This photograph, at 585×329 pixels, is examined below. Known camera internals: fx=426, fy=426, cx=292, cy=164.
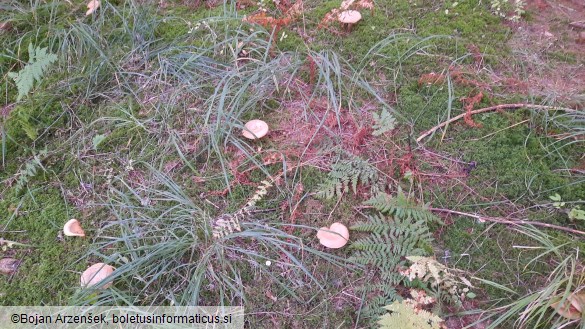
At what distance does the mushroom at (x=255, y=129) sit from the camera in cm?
301

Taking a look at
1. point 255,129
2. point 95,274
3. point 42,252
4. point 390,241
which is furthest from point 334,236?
point 42,252

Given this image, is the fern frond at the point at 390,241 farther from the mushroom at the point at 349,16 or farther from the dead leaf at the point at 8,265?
the dead leaf at the point at 8,265

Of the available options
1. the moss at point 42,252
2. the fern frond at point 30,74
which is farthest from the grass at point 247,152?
the fern frond at point 30,74

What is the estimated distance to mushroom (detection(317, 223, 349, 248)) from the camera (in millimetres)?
2488

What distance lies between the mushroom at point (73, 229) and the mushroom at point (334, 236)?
1.48 metres

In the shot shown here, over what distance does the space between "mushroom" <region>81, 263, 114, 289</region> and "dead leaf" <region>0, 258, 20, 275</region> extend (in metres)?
0.52

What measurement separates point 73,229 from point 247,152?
1205 millimetres

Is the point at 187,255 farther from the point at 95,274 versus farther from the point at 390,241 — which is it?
the point at 390,241

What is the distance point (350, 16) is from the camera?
3.65m

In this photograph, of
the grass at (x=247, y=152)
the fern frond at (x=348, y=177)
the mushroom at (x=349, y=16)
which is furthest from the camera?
the mushroom at (x=349, y=16)

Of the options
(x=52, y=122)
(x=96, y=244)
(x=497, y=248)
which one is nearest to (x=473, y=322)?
(x=497, y=248)

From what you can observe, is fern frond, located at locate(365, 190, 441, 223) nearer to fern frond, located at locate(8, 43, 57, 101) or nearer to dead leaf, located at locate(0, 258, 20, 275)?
dead leaf, located at locate(0, 258, 20, 275)

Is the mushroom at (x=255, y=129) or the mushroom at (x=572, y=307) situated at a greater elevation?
the mushroom at (x=255, y=129)

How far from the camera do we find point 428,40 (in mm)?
3557
